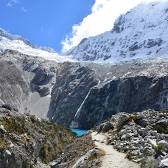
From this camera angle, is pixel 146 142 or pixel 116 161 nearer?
pixel 116 161

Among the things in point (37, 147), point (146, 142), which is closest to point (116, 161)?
point (146, 142)

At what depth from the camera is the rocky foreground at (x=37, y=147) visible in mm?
48888

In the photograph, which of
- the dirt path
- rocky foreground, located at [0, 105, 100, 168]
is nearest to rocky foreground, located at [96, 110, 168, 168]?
the dirt path

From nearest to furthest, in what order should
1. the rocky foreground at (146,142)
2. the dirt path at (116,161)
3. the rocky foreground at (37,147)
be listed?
1. the rocky foreground at (146,142)
2. the dirt path at (116,161)
3. the rocky foreground at (37,147)

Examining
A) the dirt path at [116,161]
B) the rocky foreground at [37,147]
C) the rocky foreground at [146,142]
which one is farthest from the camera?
the rocky foreground at [37,147]

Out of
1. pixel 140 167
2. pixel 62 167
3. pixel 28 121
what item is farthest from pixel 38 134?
pixel 140 167

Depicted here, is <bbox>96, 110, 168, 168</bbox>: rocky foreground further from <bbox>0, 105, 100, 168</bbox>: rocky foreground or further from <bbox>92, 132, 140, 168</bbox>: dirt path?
<bbox>0, 105, 100, 168</bbox>: rocky foreground

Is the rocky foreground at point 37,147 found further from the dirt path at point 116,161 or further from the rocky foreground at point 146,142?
the rocky foreground at point 146,142

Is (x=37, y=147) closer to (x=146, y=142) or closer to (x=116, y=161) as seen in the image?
(x=146, y=142)

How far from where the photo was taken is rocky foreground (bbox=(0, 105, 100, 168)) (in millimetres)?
48888

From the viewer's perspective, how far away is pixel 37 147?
7700cm

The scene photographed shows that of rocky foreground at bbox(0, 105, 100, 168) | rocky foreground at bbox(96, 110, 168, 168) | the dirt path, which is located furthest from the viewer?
rocky foreground at bbox(0, 105, 100, 168)

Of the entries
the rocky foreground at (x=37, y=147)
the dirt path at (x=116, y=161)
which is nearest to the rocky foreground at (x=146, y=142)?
the dirt path at (x=116, y=161)

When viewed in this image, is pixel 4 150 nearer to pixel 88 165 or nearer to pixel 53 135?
pixel 88 165
